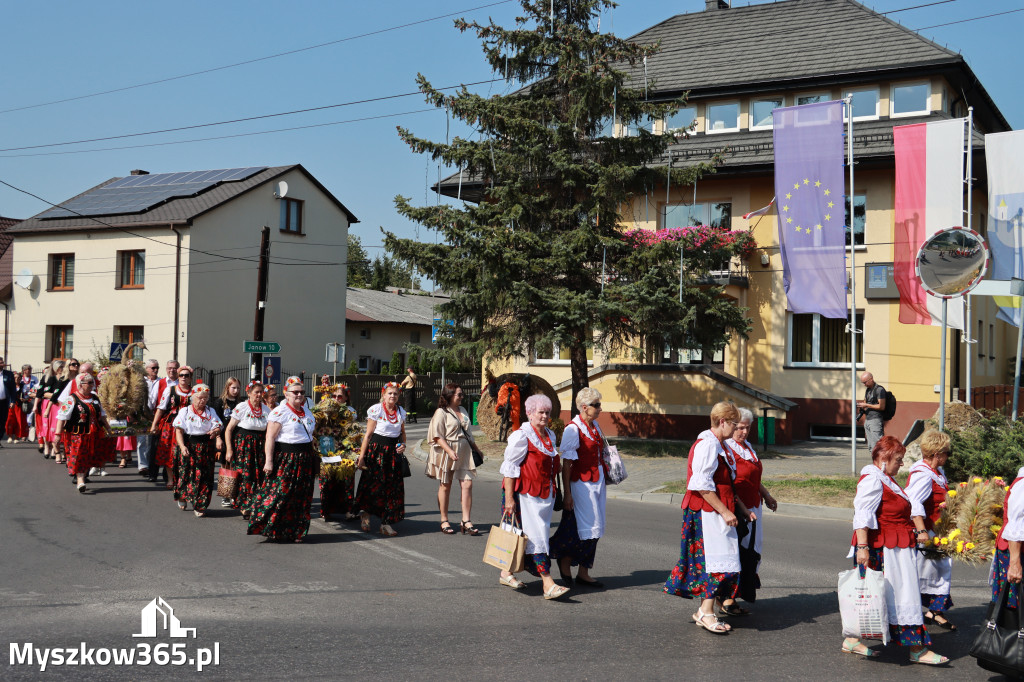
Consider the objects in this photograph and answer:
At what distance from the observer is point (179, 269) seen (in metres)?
34.9

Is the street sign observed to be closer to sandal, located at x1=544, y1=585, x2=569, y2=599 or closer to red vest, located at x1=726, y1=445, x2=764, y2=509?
sandal, located at x1=544, y1=585, x2=569, y2=599

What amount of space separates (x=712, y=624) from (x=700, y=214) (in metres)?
20.1

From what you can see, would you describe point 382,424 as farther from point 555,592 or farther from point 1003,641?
point 1003,641

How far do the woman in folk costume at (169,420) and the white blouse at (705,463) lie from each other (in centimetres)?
773

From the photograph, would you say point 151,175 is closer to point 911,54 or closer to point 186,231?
point 186,231

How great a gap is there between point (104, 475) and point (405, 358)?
31.0 meters

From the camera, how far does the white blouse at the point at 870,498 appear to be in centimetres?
617

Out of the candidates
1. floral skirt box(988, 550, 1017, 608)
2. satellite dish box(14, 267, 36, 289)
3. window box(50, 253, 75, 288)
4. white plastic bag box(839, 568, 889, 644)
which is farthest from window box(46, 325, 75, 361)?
floral skirt box(988, 550, 1017, 608)

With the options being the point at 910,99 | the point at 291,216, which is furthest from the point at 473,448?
the point at 291,216

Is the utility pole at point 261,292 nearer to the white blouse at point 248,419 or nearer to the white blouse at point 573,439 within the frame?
the white blouse at point 248,419

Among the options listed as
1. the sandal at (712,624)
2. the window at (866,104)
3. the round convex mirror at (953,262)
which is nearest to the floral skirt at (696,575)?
the sandal at (712,624)

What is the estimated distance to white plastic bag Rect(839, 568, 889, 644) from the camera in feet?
19.5

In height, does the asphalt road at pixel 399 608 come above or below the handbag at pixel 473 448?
below

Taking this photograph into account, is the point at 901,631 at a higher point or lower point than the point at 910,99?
lower
